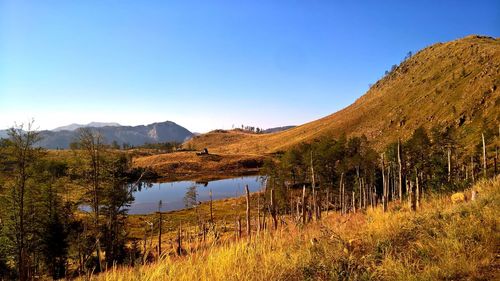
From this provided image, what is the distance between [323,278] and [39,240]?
115 feet

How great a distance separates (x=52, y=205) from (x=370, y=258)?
3869 centimetres

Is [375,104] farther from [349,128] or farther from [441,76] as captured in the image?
[441,76]

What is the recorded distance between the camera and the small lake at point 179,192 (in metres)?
87.1

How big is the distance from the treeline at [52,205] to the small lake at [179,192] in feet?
129

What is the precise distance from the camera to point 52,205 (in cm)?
3650

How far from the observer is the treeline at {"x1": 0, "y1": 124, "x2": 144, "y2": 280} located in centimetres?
2727

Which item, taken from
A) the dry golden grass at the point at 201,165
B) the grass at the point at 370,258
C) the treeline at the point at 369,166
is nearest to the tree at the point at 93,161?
the treeline at the point at 369,166

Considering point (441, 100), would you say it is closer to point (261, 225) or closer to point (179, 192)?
point (179, 192)

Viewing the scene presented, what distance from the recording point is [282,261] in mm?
5777

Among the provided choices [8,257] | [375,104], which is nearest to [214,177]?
[375,104]

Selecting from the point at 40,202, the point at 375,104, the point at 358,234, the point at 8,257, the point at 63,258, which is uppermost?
the point at 375,104

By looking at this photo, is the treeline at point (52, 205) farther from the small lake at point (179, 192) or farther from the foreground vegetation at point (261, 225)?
the small lake at point (179, 192)

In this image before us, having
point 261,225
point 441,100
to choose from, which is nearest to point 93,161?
point 261,225

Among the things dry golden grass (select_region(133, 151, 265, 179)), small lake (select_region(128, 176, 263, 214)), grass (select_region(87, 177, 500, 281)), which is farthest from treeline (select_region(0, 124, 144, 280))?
dry golden grass (select_region(133, 151, 265, 179))
